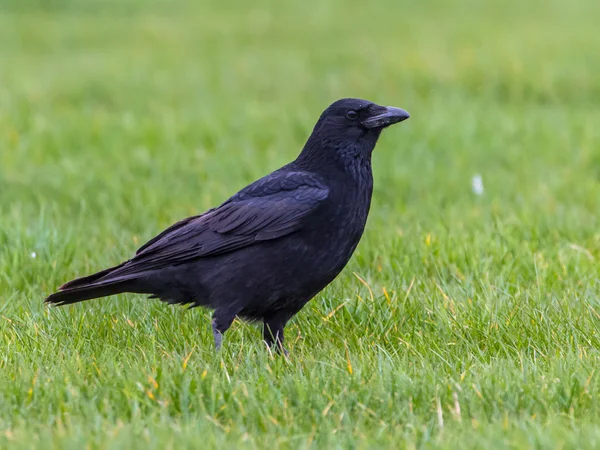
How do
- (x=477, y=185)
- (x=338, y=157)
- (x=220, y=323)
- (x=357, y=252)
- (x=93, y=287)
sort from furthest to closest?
(x=477, y=185) < (x=357, y=252) < (x=338, y=157) < (x=93, y=287) < (x=220, y=323)

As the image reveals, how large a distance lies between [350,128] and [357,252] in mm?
1236

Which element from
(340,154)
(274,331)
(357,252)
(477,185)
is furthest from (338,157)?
(477,185)

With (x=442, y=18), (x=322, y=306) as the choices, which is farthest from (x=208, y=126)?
(x=442, y=18)

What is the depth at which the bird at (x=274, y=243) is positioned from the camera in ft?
14.6

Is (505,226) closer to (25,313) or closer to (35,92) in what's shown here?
(25,313)

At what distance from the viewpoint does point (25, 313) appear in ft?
15.8

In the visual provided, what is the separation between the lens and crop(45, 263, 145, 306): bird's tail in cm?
461

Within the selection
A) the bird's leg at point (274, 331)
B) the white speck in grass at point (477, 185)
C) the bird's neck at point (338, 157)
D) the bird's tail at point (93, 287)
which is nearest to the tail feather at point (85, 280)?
the bird's tail at point (93, 287)

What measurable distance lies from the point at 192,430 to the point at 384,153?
543 cm

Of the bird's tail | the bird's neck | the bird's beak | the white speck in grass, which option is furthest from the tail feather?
the white speck in grass

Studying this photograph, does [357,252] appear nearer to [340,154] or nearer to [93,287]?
[340,154]

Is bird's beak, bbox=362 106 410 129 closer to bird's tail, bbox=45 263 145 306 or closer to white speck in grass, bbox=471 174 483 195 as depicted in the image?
bird's tail, bbox=45 263 145 306

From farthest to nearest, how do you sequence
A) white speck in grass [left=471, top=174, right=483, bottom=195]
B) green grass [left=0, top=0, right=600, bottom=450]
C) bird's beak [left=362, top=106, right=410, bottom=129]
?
white speck in grass [left=471, top=174, right=483, bottom=195] → bird's beak [left=362, top=106, right=410, bottom=129] → green grass [left=0, top=0, right=600, bottom=450]

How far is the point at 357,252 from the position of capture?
588 cm
